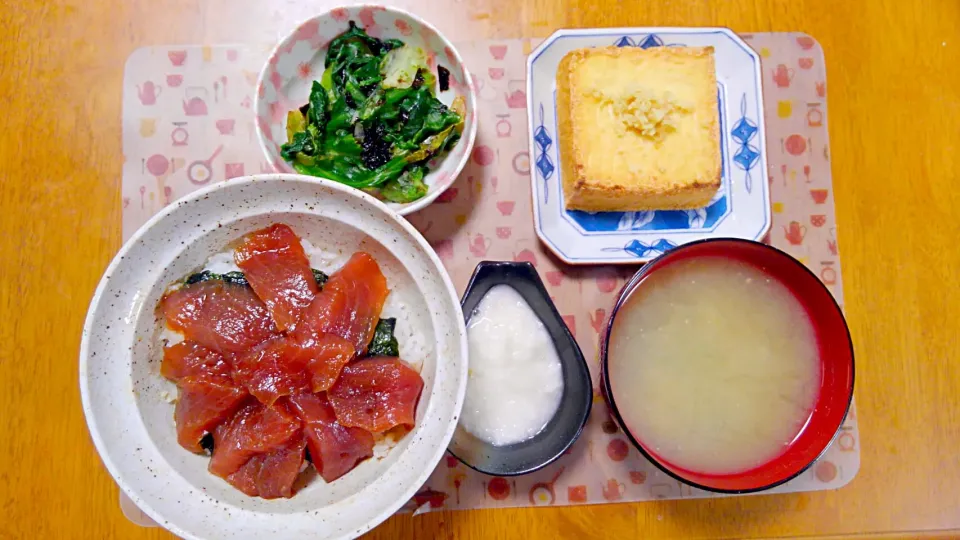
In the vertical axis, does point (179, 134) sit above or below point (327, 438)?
above

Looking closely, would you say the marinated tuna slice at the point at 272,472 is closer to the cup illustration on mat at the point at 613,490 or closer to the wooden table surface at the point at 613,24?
the wooden table surface at the point at 613,24

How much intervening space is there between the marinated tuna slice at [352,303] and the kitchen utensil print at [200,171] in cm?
54

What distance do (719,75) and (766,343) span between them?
68 cm

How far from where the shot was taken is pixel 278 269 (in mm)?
1266

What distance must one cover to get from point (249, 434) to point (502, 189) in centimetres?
81

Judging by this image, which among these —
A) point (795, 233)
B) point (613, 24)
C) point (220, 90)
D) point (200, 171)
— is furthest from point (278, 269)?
point (795, 233)

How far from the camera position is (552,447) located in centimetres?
142

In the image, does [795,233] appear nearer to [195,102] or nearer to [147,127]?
[195,102]

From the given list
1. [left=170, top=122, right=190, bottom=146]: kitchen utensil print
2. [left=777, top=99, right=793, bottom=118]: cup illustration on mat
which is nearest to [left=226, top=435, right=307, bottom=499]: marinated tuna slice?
[left=170, top=122, right=190, bottom=146]: kitchen utensil print

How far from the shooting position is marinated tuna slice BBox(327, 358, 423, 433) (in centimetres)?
121

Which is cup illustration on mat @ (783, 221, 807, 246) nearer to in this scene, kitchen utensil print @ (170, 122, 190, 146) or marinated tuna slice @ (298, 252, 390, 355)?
marinated tuna slice @ (298, 252, 390, 355)

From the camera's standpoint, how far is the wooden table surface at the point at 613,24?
153cm

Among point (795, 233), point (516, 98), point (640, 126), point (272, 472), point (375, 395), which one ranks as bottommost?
point (272, 472)

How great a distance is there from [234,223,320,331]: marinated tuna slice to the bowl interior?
60 centimetres
